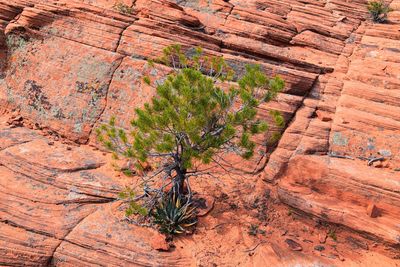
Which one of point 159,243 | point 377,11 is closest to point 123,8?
point 159,243

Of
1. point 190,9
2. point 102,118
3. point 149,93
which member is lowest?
point 102,118

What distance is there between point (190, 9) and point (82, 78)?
559 cm

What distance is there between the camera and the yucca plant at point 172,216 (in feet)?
27.7

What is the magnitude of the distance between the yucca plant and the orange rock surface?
33 centimetres

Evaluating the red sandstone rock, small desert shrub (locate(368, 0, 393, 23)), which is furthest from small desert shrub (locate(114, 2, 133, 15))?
small desert shrub (locate(368, 0, 393, 23))

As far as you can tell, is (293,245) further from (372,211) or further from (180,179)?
(180,179)

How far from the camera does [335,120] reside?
36.9 ft

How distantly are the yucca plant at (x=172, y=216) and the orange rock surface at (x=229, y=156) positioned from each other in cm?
33

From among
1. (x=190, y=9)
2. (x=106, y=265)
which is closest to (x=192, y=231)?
(x=106, y=265)

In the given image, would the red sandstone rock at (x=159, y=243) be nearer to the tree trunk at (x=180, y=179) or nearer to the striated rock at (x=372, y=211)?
the tree trunk at (x=180, y=179)

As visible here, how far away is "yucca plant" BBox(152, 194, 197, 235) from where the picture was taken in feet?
27.7

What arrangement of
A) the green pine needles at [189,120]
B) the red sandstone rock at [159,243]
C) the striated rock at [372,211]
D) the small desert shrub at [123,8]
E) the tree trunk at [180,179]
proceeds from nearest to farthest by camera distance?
the green pine needles at [189,120], the red sandstone rock at [159,243], the striated rock at [372,211], the tree trunk at [180,179], the small desert shrub at [123,8]

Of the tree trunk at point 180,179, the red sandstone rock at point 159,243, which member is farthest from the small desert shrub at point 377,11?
the red sandstone rock at point 159,243

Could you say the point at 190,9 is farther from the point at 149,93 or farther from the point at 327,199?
the point at 327,199
